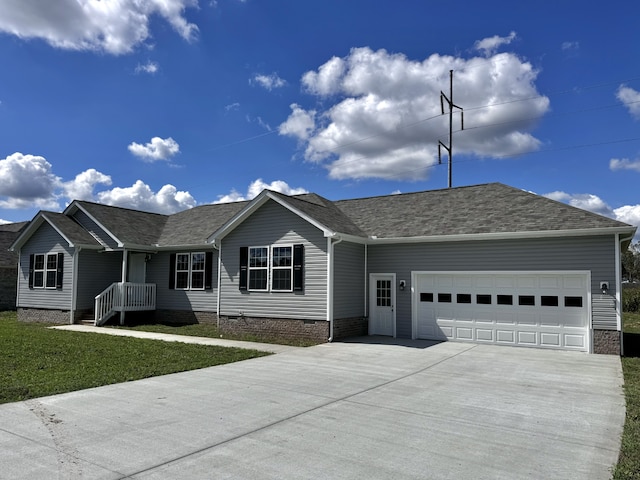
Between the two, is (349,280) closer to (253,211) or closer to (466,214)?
(253,211)

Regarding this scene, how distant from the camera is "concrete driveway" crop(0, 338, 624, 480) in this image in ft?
15.9

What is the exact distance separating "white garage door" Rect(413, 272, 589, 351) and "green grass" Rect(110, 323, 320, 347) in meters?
3.93

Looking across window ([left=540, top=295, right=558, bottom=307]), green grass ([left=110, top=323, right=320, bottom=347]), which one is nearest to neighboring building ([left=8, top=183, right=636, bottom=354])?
window ([left=540, top=295, right=558, bottom=307])

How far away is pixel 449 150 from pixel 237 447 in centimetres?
2595

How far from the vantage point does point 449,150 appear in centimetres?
2869

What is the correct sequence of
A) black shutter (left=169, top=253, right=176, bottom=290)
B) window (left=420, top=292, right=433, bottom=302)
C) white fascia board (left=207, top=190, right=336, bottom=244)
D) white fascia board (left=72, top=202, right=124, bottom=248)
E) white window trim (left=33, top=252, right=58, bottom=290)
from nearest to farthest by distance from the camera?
white fascia board (left=207, top=190, right=336, bottom=244) → window (left=420, top=292, right=433, bottom=302) → white fascia board (left=72, top=202, right=124, bottom=248) → black shutter (left=169, top=253, right=176, bottom=290) → white window trim (left=33, top=252, right=58, bottom=290)

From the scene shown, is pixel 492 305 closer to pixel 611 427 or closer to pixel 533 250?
pixel 533 250

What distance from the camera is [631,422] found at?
6.50 m

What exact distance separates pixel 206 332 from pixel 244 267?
265 cm

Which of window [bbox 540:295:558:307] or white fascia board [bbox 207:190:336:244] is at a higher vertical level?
white fascia board [bbox 207:190:336:244]

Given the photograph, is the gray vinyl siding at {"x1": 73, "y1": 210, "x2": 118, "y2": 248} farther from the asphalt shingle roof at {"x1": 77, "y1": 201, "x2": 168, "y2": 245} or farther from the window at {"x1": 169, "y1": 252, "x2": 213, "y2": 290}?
the window at {"x1": 169, "y1": 252, "x2": 213, "y2": 290}

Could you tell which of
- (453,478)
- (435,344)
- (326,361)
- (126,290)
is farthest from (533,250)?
(126,290)

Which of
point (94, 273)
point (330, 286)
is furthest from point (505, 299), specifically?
point (94, 273)

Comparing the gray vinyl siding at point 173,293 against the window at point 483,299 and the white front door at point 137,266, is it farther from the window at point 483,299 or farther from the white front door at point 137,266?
the window at point 483,299
